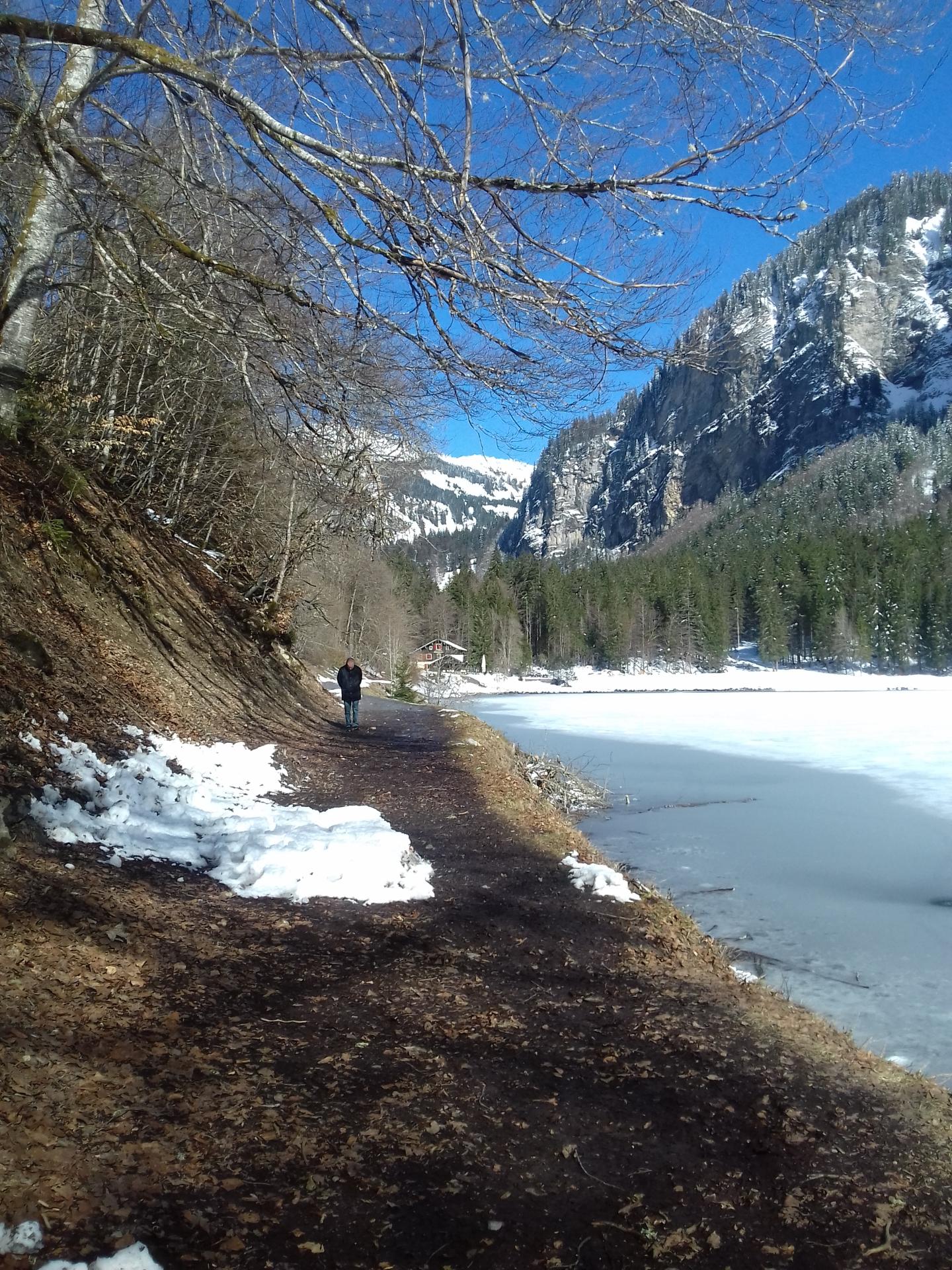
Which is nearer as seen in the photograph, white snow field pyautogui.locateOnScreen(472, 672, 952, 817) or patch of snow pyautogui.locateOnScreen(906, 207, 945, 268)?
white snow field pyautogui.locateOnScreen(472, 672, 952, 817)

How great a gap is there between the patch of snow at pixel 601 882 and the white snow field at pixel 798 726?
38.9 feet

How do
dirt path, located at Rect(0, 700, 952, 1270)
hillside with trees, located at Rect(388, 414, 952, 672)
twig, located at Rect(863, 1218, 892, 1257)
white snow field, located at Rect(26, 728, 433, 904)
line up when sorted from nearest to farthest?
dirt path, located at Rect(0, 700, 952, 1270) → twig, located at Rect(863, 1218, 892, 1257) → white snow field, located at Rect(26, 728, 433, 904) → hillside with trees, located at Rect(388, 414, 952, 672)

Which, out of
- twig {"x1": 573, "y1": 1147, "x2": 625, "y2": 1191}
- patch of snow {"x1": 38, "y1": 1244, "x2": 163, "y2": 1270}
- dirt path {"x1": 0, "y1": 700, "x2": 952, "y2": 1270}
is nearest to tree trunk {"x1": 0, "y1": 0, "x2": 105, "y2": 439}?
dirt path {"x1": 0, "y1": 700, "x2": 952, "y2": 1270}

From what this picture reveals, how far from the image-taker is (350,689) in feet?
48.1

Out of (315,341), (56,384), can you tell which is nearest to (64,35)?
(315,341)

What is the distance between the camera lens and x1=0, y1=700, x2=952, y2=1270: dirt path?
7.77ft

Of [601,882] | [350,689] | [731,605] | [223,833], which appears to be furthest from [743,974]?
[731,605]

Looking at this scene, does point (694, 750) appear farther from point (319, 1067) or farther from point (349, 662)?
point (319, 1067)

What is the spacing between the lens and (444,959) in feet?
15.0

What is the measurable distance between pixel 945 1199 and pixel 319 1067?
248 cm

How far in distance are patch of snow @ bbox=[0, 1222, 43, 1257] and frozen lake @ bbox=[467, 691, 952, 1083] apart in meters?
5.68

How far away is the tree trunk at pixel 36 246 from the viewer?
4.76 m

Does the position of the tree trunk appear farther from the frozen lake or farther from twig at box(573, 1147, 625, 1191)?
the frozen lake

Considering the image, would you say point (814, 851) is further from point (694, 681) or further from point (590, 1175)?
point (694, 681)
